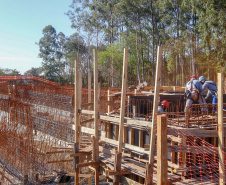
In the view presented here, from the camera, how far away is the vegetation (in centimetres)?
2308

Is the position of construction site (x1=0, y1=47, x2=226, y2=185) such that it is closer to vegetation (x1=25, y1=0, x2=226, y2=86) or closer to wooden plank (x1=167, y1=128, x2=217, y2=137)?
wooden plank (x1=167, y1=128, x2=217, y2=137)

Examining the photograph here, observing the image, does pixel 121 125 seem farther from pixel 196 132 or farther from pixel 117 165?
pixel 196 132

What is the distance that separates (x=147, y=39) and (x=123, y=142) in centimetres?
3412

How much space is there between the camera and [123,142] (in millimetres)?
6242

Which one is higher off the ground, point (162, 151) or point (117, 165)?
point (162, 151)

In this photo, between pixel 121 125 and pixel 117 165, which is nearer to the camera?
pixel 121 125

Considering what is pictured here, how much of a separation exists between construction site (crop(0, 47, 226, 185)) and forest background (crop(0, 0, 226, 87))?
14.8 metres

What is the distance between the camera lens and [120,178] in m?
5.52

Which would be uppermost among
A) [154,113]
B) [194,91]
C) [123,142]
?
[194,91]

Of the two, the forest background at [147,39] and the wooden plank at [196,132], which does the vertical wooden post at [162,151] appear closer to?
the wooden plank at [196,132]

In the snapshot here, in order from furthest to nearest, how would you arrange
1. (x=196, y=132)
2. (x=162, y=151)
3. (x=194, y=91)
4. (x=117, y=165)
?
(x=194, y=91)
(x=117, y=165)
(x=196, y=132)
(x=162, y=151)

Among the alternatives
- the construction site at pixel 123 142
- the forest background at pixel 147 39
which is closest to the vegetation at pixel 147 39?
the forest background at pixel 147 39

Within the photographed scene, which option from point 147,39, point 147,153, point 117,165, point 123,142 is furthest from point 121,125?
point 147,39

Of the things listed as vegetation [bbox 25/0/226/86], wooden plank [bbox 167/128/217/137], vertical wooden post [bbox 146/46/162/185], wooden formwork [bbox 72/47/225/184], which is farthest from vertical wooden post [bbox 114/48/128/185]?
vegetation [bbox 25/0/226/86]
